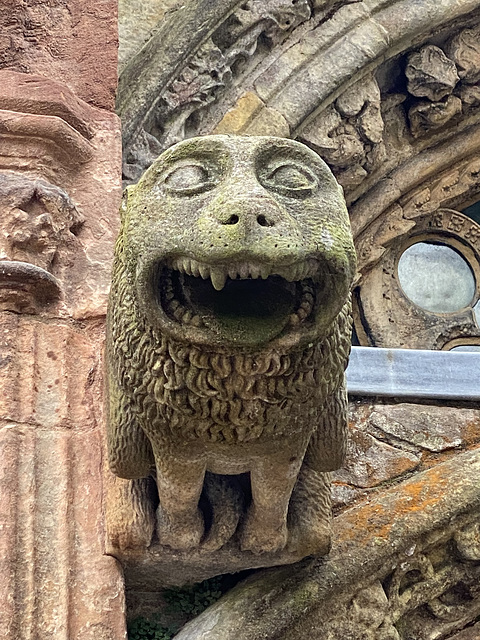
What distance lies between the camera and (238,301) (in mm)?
1611

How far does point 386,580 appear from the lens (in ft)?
6.84

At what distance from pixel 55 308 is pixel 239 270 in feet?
2.48

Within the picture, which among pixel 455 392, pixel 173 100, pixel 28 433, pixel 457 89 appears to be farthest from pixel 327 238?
pixel 457 89

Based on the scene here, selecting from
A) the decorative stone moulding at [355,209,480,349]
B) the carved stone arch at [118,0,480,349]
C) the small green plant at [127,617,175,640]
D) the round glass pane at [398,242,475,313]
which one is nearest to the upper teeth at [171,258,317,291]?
the small green plant at [127,617,175,640]

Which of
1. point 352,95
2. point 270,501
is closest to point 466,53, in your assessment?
point 352,95

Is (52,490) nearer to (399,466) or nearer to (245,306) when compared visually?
(245,306)

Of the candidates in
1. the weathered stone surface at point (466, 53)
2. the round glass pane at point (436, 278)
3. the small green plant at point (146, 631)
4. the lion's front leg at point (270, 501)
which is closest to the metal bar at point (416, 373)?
the lion's front leg at point (270, 501)

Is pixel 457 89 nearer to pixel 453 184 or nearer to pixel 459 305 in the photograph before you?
pixel 453 184

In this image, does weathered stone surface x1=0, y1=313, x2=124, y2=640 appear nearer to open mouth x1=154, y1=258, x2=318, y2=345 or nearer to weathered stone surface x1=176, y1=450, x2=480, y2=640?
weathered stone surface x1=176, y1=450, x2=480, y2=640

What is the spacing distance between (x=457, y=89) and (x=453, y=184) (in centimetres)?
42

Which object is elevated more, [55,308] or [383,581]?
[55,308]

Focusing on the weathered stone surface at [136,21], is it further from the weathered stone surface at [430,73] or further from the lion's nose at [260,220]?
the lion's nose at [260,220]

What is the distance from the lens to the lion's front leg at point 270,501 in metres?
1.79

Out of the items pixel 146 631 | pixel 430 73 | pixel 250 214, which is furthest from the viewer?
pixel 430 73
